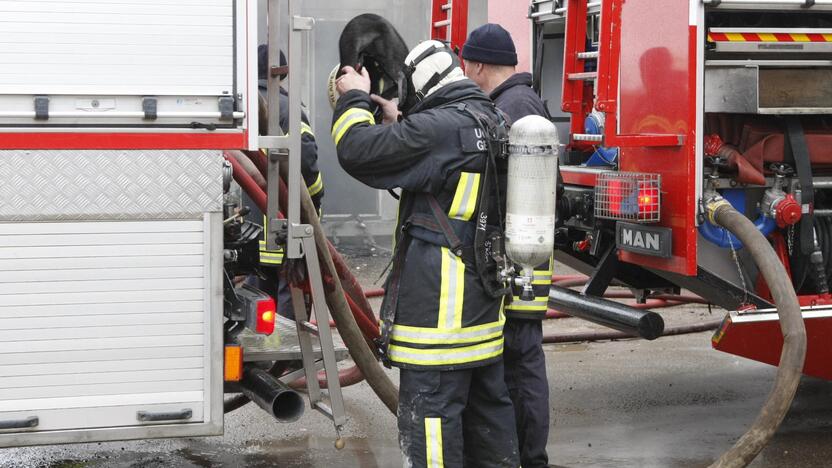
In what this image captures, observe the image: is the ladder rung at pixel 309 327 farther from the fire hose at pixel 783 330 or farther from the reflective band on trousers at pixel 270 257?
the reflective band on trousers at pixel 270 257

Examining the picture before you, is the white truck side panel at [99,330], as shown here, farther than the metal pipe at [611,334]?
No

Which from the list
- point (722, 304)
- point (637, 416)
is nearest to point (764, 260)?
point (722, 304)

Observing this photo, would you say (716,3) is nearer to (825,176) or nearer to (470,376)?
(825,176)

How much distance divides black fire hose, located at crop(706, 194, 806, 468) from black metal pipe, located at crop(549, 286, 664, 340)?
1.96 ft

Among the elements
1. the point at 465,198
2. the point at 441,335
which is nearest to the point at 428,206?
the point at 465,198

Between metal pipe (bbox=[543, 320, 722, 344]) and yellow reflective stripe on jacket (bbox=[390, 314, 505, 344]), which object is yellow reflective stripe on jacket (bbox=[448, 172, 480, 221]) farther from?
metal pipe (bbox=[543, 320, 722, 344])

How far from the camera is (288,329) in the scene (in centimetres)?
467

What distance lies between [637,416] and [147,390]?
2933 mm

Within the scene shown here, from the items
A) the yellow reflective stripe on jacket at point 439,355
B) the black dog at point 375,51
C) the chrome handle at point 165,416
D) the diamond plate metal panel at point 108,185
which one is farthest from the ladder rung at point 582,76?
the chrome handle at point 165,416

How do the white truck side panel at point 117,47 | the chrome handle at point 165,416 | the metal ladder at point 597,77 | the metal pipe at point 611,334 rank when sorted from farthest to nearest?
the metal pipe at point 611,334 → the metal ladder at point 597,77 → the chrome handle at point 165,416 → the white truck side panel at point 117,47

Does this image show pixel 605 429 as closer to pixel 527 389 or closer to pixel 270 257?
pixel 527 389

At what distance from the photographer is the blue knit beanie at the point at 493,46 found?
5035 millimetres

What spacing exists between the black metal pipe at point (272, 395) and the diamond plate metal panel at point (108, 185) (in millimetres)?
711

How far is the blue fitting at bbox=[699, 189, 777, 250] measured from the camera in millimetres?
4641
